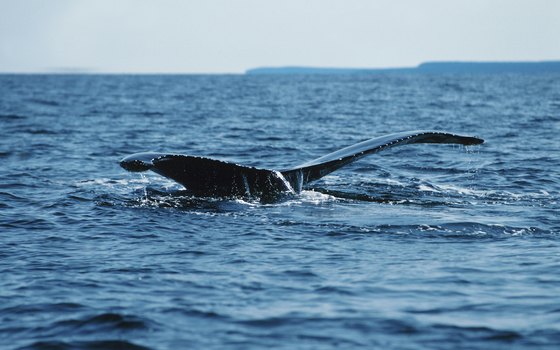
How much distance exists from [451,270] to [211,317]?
2.86m

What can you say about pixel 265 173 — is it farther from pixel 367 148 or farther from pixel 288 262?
pixel 288 262

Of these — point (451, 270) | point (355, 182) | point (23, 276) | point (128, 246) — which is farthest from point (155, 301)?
point (355, 182)

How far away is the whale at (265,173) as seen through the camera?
12.9 m

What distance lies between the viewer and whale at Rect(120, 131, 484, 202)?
12891 mm

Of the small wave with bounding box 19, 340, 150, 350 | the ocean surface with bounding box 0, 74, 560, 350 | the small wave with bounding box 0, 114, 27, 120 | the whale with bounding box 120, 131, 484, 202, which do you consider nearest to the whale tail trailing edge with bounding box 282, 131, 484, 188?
the whale with bounding box 120, 131, 484, 202

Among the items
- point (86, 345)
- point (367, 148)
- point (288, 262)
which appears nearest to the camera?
point (86, 345)

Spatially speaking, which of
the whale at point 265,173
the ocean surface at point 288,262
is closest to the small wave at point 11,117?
the ocean surface at point 288,262

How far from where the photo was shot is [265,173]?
13219 mm

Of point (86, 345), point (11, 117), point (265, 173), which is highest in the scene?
point (265, 173)

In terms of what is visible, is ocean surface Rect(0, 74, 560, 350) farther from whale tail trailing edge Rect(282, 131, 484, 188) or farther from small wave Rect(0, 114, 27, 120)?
small wave Rect(0, 114, 27, 120)

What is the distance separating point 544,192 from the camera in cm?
1501

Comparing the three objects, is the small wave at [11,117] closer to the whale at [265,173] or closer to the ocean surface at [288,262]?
the ocean surface at [288,262]

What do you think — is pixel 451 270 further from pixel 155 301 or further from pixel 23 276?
pixel 23 276

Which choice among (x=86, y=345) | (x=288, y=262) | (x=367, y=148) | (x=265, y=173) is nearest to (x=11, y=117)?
(x=265, y=173)
